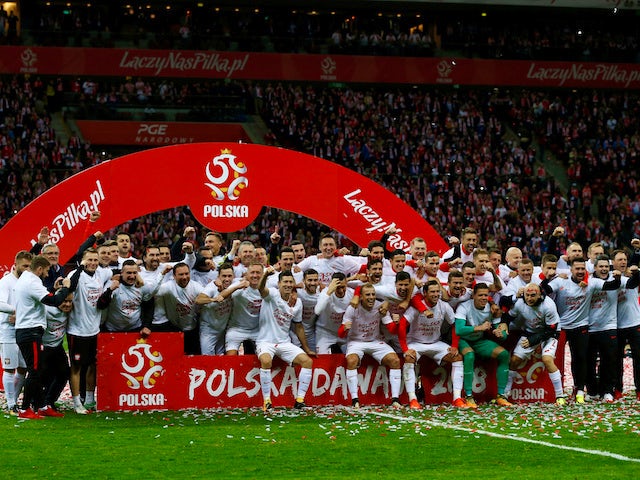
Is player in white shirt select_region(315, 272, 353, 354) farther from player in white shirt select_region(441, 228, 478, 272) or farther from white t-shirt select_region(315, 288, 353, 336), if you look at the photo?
player in white shirt select_region(441, 228, 478, 272)

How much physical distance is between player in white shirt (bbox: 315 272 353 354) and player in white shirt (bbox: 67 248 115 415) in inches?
107

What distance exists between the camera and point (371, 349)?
14102 mm

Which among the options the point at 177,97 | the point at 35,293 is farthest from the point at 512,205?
the point at 35,293

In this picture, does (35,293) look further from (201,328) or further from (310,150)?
(310,150)

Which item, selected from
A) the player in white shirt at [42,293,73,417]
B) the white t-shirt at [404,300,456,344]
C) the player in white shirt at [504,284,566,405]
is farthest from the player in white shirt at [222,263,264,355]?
the player in white shirt at [504,284,566,405]

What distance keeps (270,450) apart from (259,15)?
3516 centimetres

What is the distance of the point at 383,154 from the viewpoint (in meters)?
38.1

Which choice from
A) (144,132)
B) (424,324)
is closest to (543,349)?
(424,324)

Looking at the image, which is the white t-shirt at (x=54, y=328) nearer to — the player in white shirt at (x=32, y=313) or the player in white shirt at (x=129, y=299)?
the player in white shirt at (x=32, y=313)

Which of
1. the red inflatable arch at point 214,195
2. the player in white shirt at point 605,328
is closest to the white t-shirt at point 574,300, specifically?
the player in white shirt at point 605,328

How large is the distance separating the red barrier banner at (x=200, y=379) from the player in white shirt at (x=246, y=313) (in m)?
0.40

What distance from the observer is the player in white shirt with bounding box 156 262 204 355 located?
14.1m

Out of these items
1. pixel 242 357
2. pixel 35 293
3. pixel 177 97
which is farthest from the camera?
pixel 177 97

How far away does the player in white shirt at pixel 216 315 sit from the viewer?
14.1 meters
